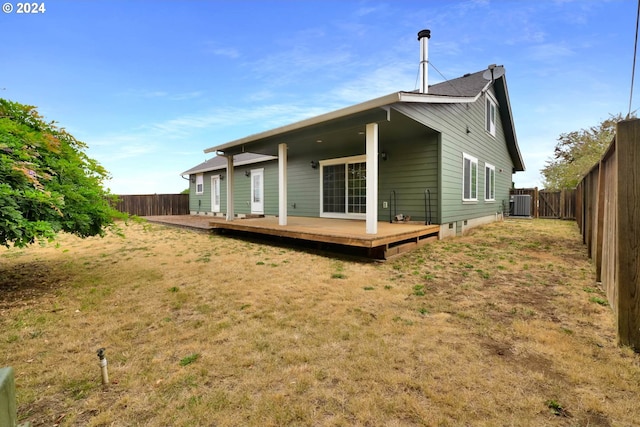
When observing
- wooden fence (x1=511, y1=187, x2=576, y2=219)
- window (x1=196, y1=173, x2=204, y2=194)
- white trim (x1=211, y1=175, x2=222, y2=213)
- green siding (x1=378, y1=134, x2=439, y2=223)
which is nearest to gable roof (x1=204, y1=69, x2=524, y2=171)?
green siding (x1=378, y1=134, x2=439, y2=223)

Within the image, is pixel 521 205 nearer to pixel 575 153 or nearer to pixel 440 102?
pixel 440 102

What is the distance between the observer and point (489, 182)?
35.6 feet

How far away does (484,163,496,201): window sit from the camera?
1042cm

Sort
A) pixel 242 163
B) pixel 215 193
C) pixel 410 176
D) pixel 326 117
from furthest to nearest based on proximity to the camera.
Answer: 1. pixel 215 193
2. pixel 242 163
3. pixel 410 176
4. pixel 326 117

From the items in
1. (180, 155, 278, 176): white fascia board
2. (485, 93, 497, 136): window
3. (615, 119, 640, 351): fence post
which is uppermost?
(485, 93, 497, 136): window

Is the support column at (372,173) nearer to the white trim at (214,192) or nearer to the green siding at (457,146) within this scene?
the green siding at (457,146)

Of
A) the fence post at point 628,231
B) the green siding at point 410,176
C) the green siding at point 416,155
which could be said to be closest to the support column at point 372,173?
the green siding at point 416,155

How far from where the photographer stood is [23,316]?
3053 millimetres

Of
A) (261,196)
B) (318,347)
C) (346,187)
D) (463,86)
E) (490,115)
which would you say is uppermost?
(463,86)

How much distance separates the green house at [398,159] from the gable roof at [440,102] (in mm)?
23

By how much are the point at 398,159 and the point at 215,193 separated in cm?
1063

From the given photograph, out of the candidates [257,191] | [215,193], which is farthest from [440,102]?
[215,193]

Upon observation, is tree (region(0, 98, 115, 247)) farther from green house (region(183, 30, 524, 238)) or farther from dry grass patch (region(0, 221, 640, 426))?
green house (region(183, 30, 524, 238))

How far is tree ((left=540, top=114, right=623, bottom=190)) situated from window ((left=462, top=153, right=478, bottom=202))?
33.5 ft
